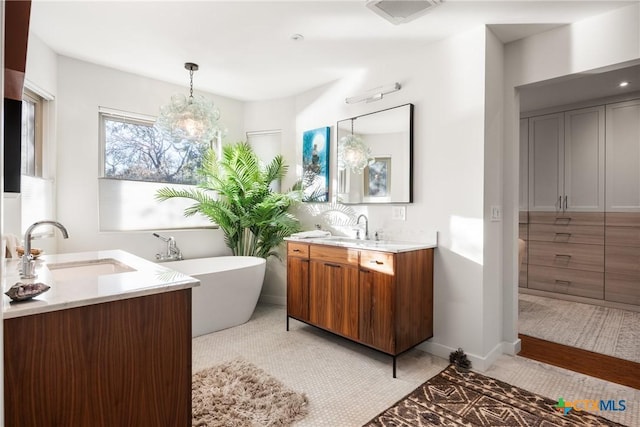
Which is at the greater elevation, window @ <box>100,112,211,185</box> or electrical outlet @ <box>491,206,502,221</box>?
window @ <box>100,112,211,185</box>

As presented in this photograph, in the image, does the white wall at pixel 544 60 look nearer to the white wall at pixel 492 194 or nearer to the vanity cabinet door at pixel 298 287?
the white wall at pixel 492 194

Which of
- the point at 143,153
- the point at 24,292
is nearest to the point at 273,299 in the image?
the point at 143,153

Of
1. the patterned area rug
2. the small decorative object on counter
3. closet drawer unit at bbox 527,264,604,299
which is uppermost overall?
the small decorative object on counter

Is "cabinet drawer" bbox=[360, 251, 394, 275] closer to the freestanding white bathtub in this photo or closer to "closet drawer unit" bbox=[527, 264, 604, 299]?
the freestanding white bathtub

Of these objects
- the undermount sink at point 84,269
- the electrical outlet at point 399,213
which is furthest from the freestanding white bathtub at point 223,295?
the electrical outlet at point 399,213

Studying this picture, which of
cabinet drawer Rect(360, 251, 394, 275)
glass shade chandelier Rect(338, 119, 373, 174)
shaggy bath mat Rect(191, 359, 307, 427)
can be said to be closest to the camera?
shaggy bath mat Rect(191, 359, 307, 427)

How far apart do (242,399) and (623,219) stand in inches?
166

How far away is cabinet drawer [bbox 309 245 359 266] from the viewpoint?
8.22ft

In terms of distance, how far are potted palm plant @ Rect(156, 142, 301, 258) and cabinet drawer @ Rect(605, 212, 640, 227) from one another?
136 inches

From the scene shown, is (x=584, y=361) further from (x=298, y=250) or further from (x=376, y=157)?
(x=298, y=250)

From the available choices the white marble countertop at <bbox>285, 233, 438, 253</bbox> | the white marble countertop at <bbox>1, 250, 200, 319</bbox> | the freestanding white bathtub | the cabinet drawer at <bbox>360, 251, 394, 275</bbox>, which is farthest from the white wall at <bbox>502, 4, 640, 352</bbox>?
the white marble countertop at <bbox>1, 250, 200, 319</bbox>

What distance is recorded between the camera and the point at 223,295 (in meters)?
3.07

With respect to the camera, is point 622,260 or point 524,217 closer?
point 622,260

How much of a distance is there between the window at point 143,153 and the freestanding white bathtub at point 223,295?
0.99 metres
